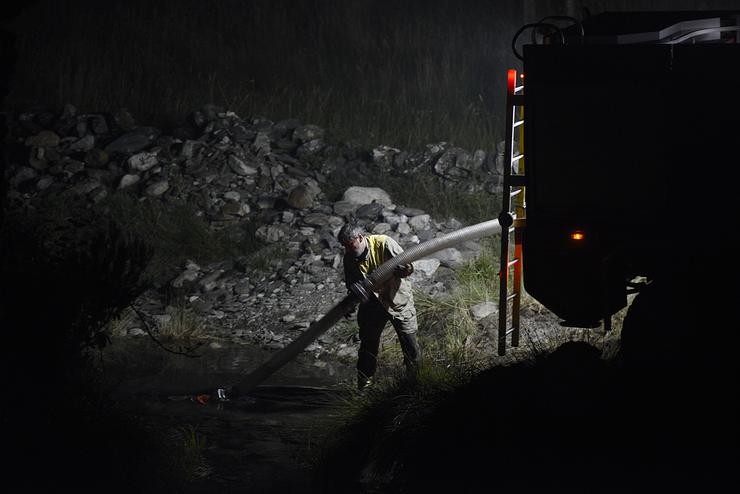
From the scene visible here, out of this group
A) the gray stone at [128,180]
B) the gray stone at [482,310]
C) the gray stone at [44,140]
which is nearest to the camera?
the gray stone at [482,310]

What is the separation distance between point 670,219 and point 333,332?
210 inches

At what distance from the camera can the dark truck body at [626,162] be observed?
520 cm

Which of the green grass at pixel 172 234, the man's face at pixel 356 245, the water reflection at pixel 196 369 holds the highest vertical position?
the man's face at pixel 356 245

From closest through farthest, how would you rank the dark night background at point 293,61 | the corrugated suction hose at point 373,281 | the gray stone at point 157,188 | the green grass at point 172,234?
the corrugated suction hose at point 373,281 < the green grass at point 172,234 < the gray stone at point 157,188 < the dark night background at point 293,61

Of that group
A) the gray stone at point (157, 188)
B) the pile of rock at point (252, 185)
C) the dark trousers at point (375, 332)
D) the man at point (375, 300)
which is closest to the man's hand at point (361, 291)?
the man at point (375, 300)

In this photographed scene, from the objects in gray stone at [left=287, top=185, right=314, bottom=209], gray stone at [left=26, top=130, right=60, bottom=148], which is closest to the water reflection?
gray stone at [left=287, top=185, right=314, bottom=209]

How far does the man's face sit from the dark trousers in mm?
434

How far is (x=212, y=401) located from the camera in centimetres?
846

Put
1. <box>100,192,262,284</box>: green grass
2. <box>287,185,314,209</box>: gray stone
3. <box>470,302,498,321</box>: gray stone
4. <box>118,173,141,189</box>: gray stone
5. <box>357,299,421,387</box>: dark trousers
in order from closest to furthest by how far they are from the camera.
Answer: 1. <box>357,299,421,387</box>: dark trousers
2. <box>470,302,498,321</box>: gray stone
3. <box>100,192,262,284</box>: green grass
4. <box>287,185,314,209</box>: gray stone
5. <box>118,173,141,189</box>: gray stone

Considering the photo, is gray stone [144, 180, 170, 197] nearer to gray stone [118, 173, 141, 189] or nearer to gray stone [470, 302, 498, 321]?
gray stone [118, 173, 141, 189]

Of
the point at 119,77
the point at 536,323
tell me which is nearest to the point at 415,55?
the point at 119,77

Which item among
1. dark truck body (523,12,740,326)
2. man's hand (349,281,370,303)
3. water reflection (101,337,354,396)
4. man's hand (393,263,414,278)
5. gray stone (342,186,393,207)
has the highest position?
dark truck body (523,12,740,326)

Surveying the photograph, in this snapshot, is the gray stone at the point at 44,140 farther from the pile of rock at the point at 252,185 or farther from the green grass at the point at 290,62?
the green grass at the point at 290,62

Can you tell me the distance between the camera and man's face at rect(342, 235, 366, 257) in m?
8.03
